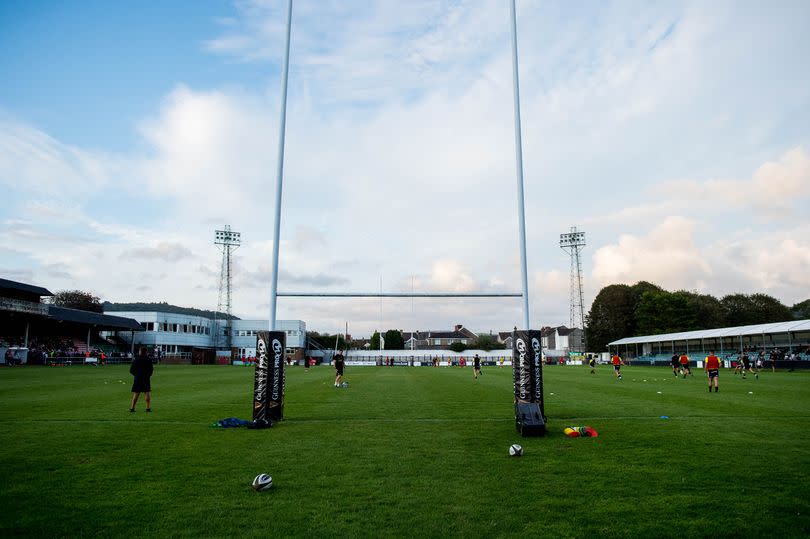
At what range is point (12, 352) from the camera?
47.8m

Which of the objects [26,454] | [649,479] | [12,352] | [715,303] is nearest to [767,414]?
[649,479]

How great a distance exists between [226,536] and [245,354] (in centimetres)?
8163

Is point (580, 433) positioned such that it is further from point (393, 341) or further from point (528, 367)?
point (393, 341)

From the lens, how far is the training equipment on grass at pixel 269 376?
40.4 ft

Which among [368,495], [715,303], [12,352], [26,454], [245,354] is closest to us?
[368,495]

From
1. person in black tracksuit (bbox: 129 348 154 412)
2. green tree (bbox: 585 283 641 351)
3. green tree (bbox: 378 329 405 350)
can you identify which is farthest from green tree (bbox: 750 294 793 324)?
person in black tracksuit (bbox: 129 348 154 412)

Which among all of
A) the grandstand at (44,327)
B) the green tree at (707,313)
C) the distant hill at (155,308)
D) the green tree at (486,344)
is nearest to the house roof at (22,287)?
the grandstand at (44,327)

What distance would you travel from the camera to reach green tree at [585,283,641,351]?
91.6 metres

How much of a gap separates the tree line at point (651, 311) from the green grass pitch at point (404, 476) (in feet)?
254

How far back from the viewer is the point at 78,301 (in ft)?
286

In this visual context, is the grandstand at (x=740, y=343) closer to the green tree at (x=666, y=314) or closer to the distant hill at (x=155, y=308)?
the green tree at (x=666, y=314)

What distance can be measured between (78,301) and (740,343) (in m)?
96.1

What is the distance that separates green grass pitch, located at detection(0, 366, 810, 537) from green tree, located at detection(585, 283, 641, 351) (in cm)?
8211

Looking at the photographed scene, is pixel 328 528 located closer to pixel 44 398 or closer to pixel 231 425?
pixel 231 425
